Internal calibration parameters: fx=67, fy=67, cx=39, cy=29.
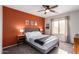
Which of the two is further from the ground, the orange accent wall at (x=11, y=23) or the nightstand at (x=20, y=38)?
the orange accent wall at (x=11, y=23)

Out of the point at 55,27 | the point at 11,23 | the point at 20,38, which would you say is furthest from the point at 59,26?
the point at 11,23

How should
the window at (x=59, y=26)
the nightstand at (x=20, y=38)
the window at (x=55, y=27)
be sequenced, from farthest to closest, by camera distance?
1. the window at (x=55, y=27)
2. the window at (x=59, y=26)
3. the nightstand at (x=20, y=38)

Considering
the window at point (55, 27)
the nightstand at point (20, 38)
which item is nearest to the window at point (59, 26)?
the window at point (55, 27)

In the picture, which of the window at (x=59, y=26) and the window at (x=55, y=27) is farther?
the window at (x=55, y=27)

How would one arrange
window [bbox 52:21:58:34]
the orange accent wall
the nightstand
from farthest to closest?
window [bbox 52:21:58:34]
the nightstand
the orange accent wall

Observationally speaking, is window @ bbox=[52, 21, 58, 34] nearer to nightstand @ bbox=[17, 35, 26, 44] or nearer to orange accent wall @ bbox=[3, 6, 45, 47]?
orange accent wall @ bbox=[3, 6, 45, 47]

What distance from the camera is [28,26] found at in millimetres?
4652

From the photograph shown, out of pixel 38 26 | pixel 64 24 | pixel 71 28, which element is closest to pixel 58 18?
pixel 64 24

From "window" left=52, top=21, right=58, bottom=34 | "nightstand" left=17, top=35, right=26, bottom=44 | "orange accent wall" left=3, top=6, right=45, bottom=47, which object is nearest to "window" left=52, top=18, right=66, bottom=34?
"window" left=52, top=21, right=58, bottom=34

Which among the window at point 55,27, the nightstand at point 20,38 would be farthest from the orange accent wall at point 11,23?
the window at point 55,27

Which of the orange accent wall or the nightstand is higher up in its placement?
the orange accent wall

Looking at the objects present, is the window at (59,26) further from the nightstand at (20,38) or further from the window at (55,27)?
the nightstand at (20,38)

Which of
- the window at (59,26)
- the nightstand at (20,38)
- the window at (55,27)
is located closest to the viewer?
the nightstand at (20,38)
